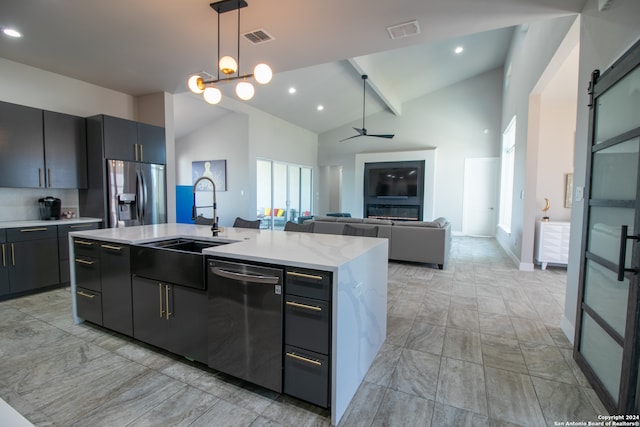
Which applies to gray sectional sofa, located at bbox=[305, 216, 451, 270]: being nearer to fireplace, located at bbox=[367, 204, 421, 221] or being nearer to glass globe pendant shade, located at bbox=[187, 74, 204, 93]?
glass globe pendant shade, located at bbox=[187, 74, 204, 93]

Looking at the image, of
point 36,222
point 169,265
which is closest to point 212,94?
point 169,265

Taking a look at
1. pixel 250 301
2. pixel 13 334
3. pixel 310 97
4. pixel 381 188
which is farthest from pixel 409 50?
pixel 13 334

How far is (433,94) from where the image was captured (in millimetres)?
8781

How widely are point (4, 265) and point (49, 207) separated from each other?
883 mm

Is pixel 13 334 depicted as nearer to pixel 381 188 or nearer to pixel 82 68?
pixel 82 68

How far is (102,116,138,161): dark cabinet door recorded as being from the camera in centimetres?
400

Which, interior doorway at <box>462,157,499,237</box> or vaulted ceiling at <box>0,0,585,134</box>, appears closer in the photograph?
vaulted ceiling at <box>0,0,585,134</box>

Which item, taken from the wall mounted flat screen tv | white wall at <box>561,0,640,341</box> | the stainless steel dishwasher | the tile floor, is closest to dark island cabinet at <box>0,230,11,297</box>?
the tile floor

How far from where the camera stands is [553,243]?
4707mm

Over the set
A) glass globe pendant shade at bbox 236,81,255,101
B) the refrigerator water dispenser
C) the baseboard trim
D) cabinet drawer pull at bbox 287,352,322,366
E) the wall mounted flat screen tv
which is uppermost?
glass globe pendant shade at bbox 236,81,255,101

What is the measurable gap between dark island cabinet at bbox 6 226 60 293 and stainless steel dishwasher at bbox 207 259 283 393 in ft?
9.92

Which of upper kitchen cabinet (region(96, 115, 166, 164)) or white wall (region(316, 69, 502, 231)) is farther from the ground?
white wall (region(316, 69, 502, 231))

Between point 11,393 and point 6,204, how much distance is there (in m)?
2.97

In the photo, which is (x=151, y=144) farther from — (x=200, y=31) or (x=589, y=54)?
(x=589, y=54)
